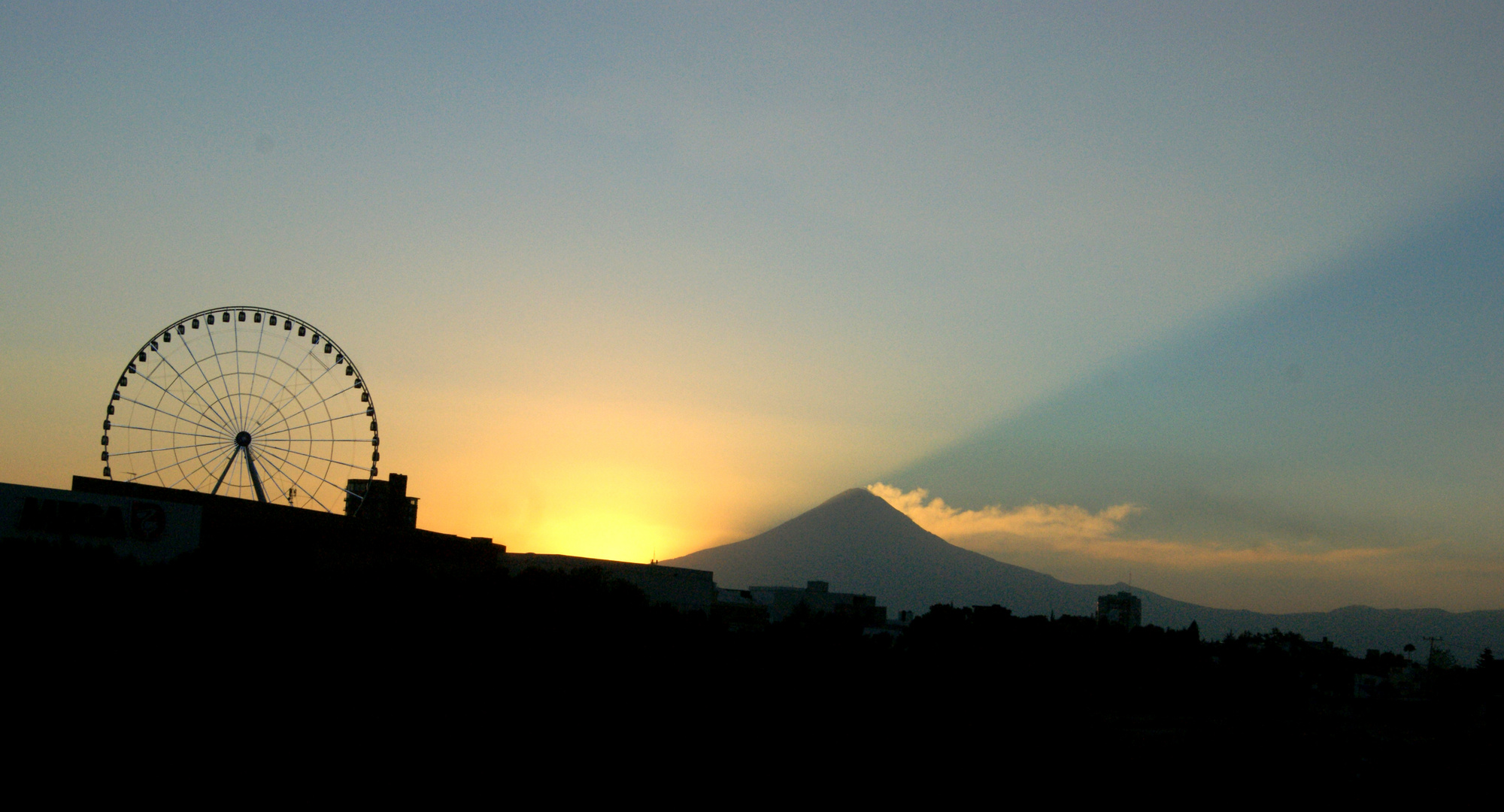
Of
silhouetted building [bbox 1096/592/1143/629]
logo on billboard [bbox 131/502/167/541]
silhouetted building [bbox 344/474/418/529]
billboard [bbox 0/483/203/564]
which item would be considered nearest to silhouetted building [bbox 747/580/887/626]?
silhouetted building [bbox 1096/592/1143/629]

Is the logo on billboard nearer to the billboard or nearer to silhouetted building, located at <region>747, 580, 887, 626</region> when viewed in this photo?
the billboard

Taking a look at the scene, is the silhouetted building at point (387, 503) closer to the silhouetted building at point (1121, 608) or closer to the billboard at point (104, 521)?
the billboard at point (104, 521)

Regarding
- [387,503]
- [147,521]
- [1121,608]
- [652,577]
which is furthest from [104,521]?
[1121,608]

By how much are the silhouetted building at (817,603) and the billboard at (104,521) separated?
87.1m

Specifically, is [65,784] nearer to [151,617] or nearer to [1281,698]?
[151,617]

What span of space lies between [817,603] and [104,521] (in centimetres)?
9677

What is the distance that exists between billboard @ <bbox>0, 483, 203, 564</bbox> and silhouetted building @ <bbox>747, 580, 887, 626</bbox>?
87.1 meters

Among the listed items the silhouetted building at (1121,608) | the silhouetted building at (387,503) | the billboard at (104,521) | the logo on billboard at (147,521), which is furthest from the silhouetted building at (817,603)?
the logo on billboard at (147,521)

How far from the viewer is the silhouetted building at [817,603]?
435 ft

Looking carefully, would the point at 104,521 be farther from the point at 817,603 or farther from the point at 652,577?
the point at 817,603

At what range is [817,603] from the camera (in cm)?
13475

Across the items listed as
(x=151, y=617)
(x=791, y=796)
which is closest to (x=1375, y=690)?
(x=791, y=796)

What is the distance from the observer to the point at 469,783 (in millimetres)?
36781

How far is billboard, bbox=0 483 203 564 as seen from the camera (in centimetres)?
4234
